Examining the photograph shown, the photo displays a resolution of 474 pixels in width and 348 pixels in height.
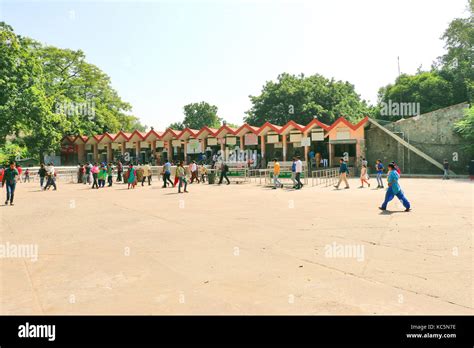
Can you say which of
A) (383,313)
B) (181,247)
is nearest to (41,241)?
(181,247)

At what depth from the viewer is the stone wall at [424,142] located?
2672 centimetres

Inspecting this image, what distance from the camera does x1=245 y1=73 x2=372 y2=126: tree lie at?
135ft

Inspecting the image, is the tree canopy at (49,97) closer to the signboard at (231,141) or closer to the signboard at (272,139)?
the signboard at (231,141)

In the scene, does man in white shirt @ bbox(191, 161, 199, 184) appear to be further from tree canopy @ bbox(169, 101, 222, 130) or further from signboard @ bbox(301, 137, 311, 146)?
tree canopy @ bbox(169, 101, 222, 130)

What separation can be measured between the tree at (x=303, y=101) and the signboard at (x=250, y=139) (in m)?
10.5

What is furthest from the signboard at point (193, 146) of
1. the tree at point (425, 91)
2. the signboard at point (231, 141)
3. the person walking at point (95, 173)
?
the tree at point (425, 91)

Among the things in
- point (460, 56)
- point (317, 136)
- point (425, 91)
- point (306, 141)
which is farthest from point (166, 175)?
point (460, 56)

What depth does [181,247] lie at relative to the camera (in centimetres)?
695

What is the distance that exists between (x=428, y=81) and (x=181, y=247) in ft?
128

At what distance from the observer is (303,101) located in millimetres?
41781

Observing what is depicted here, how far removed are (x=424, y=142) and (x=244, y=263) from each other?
2716 cm

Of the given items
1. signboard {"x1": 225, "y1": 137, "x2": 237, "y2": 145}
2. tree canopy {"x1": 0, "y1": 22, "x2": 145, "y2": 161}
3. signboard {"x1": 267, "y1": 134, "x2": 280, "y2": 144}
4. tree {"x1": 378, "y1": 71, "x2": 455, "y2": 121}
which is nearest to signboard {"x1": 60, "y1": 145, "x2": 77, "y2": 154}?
tree canopy {"x1": 0, "y1": 22, "x2": 145, "y2": 161}

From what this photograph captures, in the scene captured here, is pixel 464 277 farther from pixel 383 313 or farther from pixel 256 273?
pixel 256 273

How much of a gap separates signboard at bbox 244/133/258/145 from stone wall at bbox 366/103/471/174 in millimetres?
9725
